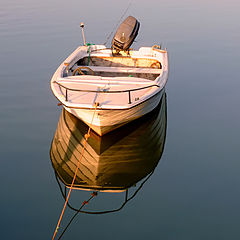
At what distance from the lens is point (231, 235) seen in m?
5.35

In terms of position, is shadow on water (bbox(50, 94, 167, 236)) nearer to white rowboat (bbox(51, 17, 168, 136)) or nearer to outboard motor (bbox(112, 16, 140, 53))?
white rowboat (bbox(51, 17, 168, 136))

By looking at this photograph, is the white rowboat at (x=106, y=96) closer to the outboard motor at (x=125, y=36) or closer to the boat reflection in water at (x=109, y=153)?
the boat reflection in water at (x=109, y=153)

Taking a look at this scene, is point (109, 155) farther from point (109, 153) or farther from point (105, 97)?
point (105, 97)

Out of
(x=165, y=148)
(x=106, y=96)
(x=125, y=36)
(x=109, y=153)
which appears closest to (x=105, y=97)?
(x=106, y=96)

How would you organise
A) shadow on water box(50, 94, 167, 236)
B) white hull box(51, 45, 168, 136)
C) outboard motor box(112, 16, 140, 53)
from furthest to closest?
1. outboard motor box(112, 16, 140, 53)
2. white hull box(51, 45, 168, 136)
3. shadow on water box(50, 94, 167, 236)

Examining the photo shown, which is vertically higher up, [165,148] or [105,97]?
[105,97]

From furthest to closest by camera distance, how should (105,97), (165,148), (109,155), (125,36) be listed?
(125,36) → (165,148) → (105,97) → (109,155)

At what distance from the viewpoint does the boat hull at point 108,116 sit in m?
7.32

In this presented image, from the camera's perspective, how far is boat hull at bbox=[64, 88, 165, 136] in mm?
7320

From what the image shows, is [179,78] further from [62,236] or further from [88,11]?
[88,11]

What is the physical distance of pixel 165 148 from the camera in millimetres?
7910

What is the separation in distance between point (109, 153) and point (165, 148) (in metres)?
1.40

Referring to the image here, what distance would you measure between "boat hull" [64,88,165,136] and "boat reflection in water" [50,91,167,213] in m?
0.35

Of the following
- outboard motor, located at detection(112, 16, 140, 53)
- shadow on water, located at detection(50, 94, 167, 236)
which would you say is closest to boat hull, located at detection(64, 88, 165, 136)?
shadow on water, located at detection(50, 94, 167, 236)
